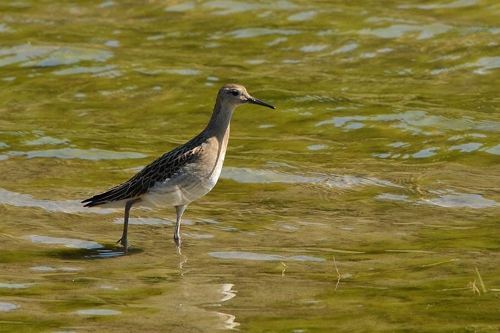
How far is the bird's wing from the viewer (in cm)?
1384

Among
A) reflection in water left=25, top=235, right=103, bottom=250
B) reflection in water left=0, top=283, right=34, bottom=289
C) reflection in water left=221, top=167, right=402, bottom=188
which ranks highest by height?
reflection in water left=0, top=283, right=34, bottom=289

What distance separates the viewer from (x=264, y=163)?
19312mm

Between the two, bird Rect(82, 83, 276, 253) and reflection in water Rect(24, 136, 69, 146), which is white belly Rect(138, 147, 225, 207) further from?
reflection in water Rect(24, 136, 69, 146)

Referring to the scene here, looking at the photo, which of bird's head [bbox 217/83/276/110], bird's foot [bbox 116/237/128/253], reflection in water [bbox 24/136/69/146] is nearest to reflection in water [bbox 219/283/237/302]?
bird's foot [bbox 116/237/128/253]

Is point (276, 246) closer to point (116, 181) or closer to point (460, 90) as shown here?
point (116, 181)

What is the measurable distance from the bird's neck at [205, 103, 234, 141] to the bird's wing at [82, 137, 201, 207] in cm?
24

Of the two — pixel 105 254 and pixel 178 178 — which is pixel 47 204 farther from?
pixel 178 178

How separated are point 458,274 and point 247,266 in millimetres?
2513

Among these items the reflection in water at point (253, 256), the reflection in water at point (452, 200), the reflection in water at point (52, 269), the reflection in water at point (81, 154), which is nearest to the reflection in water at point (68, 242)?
the reflection in water at point (52, 269)

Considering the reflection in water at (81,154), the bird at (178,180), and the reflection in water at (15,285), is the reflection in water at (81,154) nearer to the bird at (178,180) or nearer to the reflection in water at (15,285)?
the bird at (178,180)

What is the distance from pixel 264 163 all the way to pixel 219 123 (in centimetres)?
487

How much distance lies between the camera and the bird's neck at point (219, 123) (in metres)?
14.4

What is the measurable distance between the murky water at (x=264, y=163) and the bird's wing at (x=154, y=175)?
65cm

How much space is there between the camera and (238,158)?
64.8 feet
